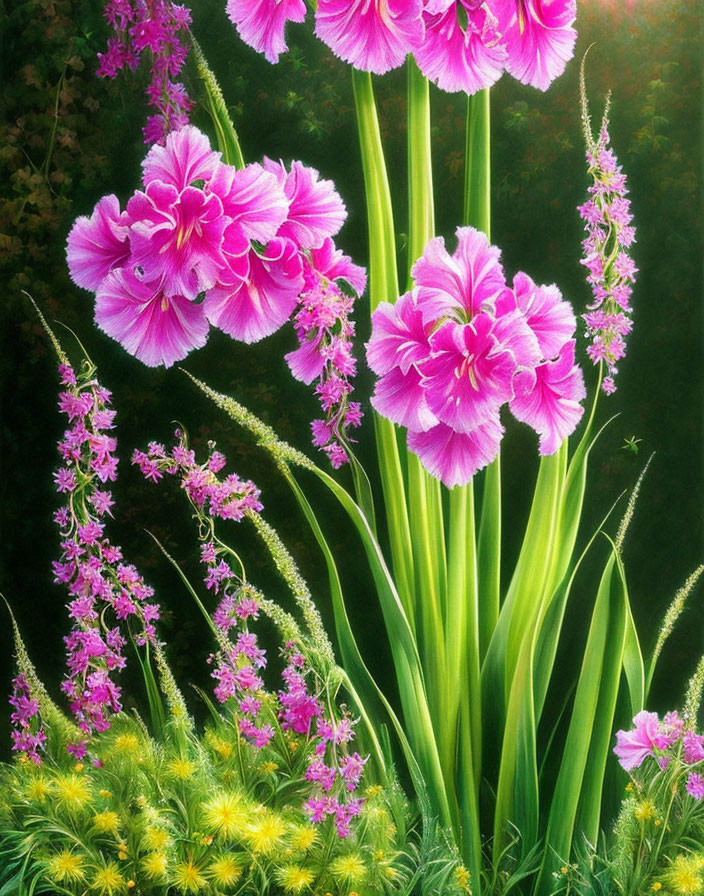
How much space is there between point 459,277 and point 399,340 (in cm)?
15

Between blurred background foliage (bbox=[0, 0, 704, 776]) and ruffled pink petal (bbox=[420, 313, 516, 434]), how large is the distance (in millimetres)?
203

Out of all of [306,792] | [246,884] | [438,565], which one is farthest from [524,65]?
[246,884]

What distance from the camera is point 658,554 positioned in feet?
6.47

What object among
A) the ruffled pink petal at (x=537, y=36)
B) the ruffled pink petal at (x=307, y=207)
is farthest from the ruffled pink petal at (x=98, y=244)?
the ruffled pink petal at (x=537, y=36)

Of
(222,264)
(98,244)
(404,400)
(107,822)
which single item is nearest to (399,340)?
(404,400)

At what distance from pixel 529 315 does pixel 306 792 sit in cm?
93

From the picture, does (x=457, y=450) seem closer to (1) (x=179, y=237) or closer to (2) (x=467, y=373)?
(2) (x=467, y=373)

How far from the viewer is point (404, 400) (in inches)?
67.5

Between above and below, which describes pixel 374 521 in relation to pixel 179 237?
below

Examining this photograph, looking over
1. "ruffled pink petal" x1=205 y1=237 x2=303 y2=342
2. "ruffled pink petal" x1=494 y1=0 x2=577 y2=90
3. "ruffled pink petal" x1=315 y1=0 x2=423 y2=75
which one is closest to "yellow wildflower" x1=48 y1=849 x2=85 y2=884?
"ruffled pink petal" x1=205 y1=237 x2=303 y2=342

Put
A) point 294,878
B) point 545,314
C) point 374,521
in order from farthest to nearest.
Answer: point 374,521 → point 545,314 → point 294,878

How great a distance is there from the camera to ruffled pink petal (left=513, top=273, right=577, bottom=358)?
1.77 metres

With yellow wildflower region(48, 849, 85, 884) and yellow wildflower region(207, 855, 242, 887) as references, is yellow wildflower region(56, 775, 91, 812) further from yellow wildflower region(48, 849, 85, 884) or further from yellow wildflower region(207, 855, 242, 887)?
yellow wildflower region(207, 855, 242, 887)

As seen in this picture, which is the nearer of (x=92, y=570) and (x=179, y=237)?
(x=179, y=237)
